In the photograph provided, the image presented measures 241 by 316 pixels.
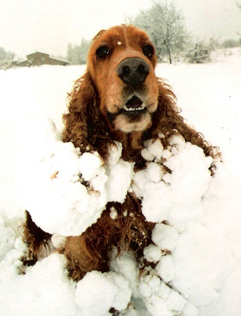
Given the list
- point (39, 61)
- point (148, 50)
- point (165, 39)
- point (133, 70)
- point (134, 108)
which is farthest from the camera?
point (39, 61)

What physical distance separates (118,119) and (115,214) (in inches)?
19.7

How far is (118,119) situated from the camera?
112 cm

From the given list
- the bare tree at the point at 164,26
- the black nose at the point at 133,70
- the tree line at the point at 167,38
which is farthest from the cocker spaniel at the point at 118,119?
the bare tree at the point at 164,26

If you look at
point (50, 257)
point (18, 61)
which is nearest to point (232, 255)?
point (50, 257)

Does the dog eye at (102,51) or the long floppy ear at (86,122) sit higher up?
the dog eye at (102,51)

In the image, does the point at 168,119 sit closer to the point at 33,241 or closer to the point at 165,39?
the point at 33,241

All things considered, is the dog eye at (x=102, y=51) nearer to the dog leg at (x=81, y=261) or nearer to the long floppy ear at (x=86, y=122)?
the long floppy ear at (x=86, y=122)

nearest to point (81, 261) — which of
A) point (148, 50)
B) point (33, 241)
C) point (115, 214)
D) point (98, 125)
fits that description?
point (33, 241)

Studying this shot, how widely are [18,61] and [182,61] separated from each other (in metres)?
2.00

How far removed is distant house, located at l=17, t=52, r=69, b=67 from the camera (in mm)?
2484

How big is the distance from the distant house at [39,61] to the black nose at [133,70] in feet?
5.49

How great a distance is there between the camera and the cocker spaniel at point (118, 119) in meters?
1.07

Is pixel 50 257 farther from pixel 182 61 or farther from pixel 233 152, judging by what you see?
pixel 182 61

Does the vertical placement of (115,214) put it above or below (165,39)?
below
